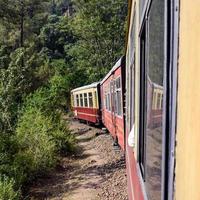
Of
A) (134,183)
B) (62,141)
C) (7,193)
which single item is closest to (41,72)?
(62,141)

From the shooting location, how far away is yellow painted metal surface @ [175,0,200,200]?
1.03 m

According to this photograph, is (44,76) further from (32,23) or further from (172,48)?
(172,48)

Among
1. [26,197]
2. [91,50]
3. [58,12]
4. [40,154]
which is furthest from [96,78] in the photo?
[58,12]

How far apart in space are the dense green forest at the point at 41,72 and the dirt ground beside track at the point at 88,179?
455mm

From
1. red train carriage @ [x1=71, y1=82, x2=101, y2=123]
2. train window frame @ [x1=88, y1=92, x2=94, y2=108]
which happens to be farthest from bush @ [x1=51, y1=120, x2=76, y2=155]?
train window frame @ [x1=88, y1=92, x2=94, y2=108]

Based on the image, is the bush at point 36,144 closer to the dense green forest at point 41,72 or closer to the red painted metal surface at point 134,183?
the dense green forest at point 41,72

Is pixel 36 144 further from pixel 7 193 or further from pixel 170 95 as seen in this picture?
pixel 170 95

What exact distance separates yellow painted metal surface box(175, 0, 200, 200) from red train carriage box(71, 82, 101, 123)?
20.2 meters

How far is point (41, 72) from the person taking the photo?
139 ft

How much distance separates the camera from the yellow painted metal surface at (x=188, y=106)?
40.5 inches

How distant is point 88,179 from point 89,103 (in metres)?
12.6

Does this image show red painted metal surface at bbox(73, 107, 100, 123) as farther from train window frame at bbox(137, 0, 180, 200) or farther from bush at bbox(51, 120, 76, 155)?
train window frame at bbox(137, 0, 180, 200)

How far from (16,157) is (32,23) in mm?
35853

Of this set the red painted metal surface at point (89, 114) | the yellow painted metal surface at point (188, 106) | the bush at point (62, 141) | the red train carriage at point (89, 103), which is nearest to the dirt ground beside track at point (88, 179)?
the bush at point (62, 141)
